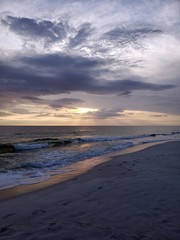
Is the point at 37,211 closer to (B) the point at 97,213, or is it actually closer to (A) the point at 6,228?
(A) the point at 6,228

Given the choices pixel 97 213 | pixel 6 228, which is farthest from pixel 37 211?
pixel 97 213

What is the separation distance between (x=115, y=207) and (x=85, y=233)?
4.37 ft

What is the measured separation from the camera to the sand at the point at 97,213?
378 cm

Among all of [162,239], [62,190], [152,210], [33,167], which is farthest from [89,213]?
[33,167]

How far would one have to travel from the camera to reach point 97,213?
4.64 metres

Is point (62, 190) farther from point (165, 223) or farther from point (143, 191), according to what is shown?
point (165, 223)

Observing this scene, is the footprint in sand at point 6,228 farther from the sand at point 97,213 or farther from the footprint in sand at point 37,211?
the footprint in sand at point 37,211

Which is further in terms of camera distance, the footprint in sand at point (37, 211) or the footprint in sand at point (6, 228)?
the footprint in sand at point (37, 211)

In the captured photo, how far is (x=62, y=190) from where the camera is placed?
7.07 metres

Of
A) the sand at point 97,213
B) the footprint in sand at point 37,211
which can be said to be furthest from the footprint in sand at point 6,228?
the footprint in sand at point 37,211

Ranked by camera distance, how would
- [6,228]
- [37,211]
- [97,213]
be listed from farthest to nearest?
1. [37,211]
2. [97,213]
3. [6,228]

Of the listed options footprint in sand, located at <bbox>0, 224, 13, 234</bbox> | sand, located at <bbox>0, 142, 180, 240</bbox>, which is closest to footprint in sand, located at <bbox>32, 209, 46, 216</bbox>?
sand, located at <bbox>0, 142, 180, 240</bbox>

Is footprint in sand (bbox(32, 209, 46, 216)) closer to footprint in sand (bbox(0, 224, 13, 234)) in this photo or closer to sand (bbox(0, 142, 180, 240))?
sand (bbox(0, 142, 180, 240))

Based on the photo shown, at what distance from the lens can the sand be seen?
3.78 m
